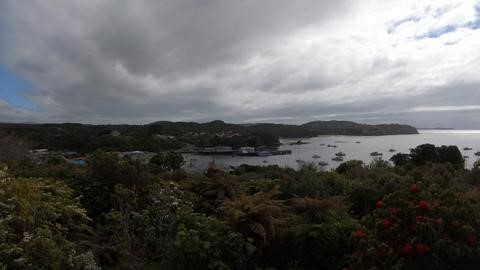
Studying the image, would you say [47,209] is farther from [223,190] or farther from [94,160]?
[223,190]

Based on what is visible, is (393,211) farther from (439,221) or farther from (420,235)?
(439,221)

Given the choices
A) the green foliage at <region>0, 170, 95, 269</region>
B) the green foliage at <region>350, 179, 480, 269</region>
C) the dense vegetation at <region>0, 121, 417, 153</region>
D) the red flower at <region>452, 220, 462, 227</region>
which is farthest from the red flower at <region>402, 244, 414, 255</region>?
the dense vegetation at <region>0, 121, 417, 153</region>

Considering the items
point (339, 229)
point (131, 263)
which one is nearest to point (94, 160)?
point (131, 263)

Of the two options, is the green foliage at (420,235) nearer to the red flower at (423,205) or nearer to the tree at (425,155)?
the red flower at (423,205)

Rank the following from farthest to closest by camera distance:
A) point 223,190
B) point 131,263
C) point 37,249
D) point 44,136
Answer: point 44,136 < point 223,190 < point 131,263 < point 37,249

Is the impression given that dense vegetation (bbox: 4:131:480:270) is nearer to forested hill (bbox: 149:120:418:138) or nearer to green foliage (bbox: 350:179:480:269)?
green foliage (bbox: 350:179:480:269)
